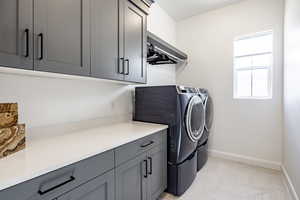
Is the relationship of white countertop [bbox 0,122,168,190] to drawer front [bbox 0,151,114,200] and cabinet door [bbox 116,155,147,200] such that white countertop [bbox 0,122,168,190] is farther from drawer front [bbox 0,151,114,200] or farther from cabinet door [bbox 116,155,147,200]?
cabinet door [bbox 116,155,147,200]

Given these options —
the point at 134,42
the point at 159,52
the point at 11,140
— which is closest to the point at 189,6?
the point at 159,52

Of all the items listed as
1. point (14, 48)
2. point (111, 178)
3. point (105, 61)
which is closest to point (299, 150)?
point (111, 178)

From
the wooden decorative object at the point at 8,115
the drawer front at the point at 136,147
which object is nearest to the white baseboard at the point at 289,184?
the drawer front at the point at 136,147

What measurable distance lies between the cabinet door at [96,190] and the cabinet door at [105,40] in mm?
820

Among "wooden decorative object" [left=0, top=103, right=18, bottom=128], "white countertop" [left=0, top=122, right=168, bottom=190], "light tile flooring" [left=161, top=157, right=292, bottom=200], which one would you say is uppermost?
"wooden decorative object" [left=0, top=103, right=18, bottom=128]

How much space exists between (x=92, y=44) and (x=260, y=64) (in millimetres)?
2928

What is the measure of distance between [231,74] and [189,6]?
5.01 feet

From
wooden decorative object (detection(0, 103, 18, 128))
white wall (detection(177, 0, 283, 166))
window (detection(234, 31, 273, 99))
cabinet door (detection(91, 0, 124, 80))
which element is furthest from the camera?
window (detection(234, 31, 273, 99))

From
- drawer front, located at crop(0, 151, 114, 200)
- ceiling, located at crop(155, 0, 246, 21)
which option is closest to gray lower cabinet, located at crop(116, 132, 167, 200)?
drawer front, located at crop(0, 151, 114, 200)

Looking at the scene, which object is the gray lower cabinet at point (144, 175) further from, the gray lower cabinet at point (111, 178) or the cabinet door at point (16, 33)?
the cabinet door at point (16, 33)

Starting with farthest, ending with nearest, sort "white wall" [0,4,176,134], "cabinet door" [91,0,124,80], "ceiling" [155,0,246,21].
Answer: "ceiling" [155,0,246,21] → "cabinet door" [91,0,124,80] → "white wall" [0,4,176,134]

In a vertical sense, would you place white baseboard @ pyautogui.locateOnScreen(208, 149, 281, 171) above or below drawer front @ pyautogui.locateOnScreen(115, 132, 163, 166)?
below

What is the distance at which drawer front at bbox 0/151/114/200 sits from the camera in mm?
718

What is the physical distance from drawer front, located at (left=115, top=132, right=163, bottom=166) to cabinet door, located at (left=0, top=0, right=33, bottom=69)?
84cm
